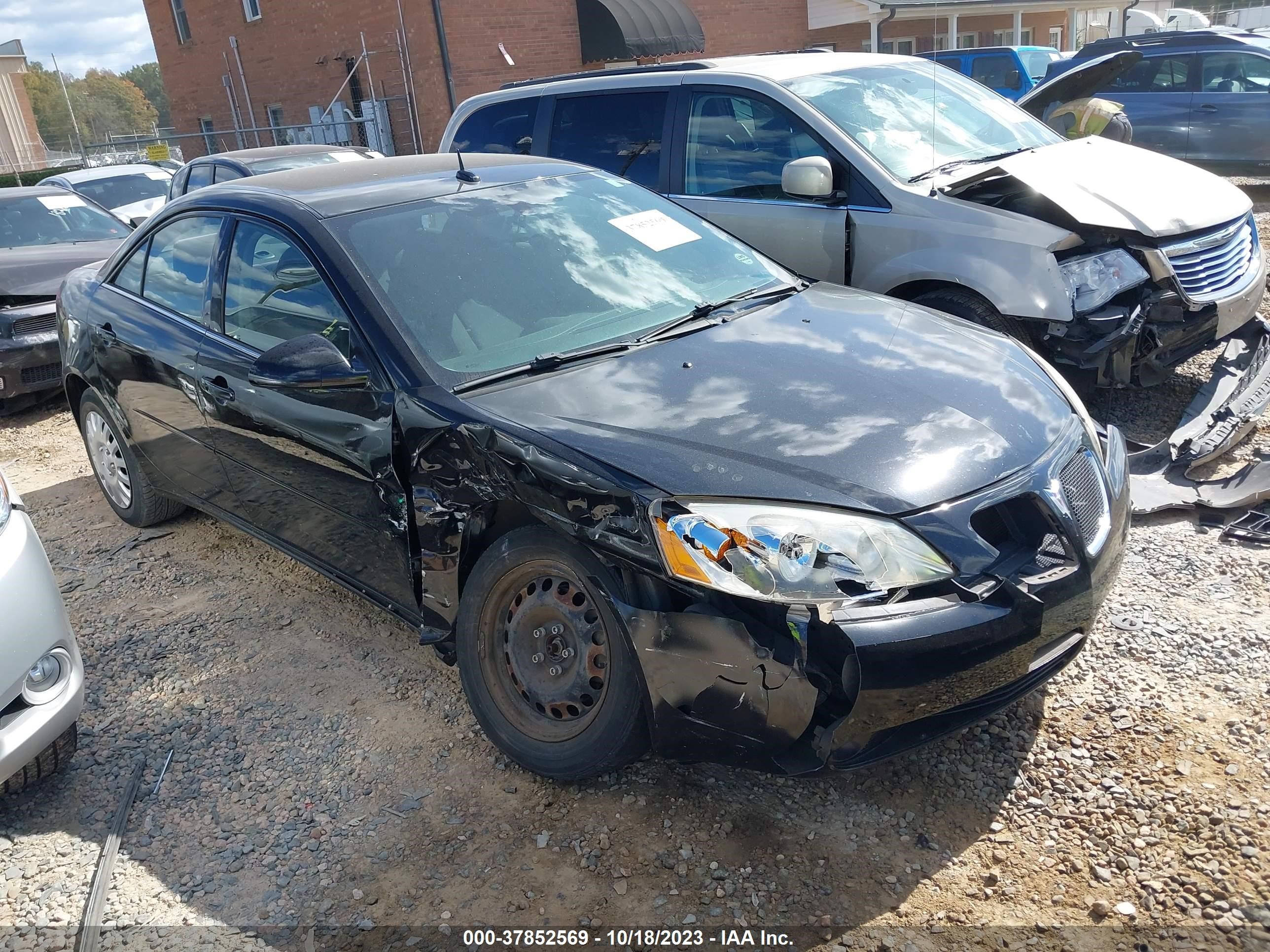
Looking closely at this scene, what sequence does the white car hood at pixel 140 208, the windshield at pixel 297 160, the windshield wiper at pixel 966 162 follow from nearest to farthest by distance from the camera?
the windshield wiper at pixel 966 162 → the windshield at pixel 297 160 → the white car hood at pixel 140 208

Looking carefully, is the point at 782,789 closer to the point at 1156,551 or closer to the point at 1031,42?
the point at 1156,551

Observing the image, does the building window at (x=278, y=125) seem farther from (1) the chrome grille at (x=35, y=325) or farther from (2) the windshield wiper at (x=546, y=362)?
(2) the windshield wiper at (x=546, y=362)

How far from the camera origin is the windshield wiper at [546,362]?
290 centimetres

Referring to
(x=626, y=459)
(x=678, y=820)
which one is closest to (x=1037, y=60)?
(x=626, y=459)

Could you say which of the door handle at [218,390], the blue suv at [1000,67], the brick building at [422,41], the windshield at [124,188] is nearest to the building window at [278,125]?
the brick building at [422,41]

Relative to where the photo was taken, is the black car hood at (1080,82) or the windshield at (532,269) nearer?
the windshield at (532,269)

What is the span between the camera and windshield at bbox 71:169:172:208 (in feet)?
41.3

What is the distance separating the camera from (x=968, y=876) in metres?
2.41

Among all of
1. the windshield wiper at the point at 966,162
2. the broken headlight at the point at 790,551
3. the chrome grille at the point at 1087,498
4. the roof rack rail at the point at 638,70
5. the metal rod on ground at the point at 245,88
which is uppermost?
the metal rod on ground at the point at 245,88

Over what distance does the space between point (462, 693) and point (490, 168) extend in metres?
2.02

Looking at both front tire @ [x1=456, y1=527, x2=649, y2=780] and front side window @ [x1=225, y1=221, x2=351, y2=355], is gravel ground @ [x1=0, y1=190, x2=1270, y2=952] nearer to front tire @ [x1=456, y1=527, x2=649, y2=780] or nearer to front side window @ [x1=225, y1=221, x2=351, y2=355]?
front tire @ [x1=456, y1=527, x2=649, y2=780]

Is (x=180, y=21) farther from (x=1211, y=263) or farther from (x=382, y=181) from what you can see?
(x=1211, y=263)

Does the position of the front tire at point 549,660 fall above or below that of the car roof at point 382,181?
below

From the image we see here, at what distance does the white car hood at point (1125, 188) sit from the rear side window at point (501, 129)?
2.79 meters
